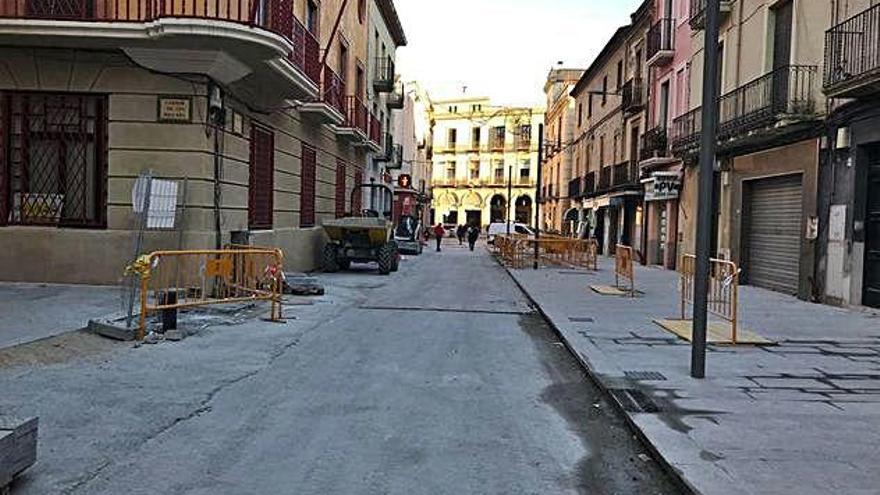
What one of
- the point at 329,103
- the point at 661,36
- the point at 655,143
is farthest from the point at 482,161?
the point at 329,103

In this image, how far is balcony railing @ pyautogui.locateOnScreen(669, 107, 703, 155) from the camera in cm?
2108

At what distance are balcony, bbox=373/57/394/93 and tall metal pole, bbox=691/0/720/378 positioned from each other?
25531 mm

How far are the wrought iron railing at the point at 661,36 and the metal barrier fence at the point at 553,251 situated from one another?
7.08 meters

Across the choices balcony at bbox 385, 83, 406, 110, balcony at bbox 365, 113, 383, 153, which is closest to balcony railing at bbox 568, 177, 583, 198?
balcony at bbox 385, 83, 406, 110

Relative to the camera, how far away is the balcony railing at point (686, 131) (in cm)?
2108

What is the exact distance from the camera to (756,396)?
634 cm

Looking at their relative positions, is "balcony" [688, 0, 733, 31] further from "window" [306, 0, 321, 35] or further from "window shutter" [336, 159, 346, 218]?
"window shutter" [336, 159, 346, 218]

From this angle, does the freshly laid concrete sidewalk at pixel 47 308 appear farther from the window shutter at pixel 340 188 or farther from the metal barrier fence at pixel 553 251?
the metal barrier fence at pixel 553 251

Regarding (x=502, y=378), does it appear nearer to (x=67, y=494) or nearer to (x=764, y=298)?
(x=67, y=494)

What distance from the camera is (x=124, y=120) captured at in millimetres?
12492

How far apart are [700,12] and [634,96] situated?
403 inches

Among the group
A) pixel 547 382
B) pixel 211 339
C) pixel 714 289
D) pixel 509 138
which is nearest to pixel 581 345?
pixel 547 382

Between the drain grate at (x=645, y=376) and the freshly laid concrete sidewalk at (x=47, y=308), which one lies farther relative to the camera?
the freshly laid concrete sidewalk at (x=47, y=308)

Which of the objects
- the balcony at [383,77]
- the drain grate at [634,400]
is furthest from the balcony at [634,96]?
the drain grate at [634,400]
